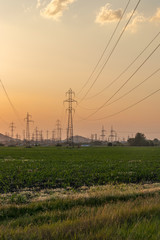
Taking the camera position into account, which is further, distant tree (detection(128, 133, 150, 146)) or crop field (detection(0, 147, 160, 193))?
distant tree (detection(128, 133, 150, 146))

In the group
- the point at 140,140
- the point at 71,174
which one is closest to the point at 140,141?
the point at 140,140

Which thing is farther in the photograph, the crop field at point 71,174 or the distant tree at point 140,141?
the distant tree at point 140,141

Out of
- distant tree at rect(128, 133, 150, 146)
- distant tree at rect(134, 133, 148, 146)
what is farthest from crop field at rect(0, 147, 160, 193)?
distant tree at rect(128, 133, 150, 146)

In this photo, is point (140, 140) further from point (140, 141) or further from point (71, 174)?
point (71, 174)

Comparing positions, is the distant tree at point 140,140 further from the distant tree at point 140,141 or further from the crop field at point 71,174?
the crop field at point 71,174

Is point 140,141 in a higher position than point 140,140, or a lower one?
lower

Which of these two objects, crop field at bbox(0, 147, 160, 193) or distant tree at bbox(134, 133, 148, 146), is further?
distant tree at bbox(134, 133, 148, 146)

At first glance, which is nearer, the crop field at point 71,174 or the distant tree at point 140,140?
the crop field at point 71,174

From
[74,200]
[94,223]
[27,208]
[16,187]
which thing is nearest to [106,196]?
[74,200]

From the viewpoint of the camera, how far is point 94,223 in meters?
5.72

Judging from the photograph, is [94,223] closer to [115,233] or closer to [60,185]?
[115,233]

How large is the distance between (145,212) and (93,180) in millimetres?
10962

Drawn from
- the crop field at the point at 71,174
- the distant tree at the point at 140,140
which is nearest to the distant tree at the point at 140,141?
the distant tree at the point at 140,140

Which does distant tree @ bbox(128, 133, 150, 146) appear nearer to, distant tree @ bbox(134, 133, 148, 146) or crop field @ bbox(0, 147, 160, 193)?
distant tree @ bbox(134, 133, 148, 146)
